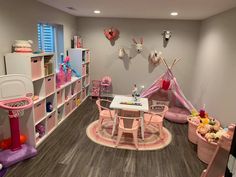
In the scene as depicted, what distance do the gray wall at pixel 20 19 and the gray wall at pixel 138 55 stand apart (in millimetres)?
1568

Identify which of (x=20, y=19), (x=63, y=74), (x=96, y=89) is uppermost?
(x=20, y=19)

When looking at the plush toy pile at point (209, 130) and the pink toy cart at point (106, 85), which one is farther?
the pink toy cart at point (106, 85)

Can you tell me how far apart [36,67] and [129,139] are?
202cm

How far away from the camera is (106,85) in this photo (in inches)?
218

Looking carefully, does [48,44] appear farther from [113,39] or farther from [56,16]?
[113,39]

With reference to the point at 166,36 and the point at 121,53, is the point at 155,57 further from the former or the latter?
the point at 121,53

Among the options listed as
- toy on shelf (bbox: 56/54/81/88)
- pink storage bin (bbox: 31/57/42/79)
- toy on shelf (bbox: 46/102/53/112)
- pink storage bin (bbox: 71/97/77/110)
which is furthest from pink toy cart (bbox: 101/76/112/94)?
pink storage bin (bbox: 31/57/42/79)

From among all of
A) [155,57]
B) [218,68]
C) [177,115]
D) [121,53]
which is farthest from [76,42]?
[218,68]

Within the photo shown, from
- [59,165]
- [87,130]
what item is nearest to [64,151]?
[59,165]

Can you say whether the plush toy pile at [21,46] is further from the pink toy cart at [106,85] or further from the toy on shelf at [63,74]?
the pink toy cart at [106,85]

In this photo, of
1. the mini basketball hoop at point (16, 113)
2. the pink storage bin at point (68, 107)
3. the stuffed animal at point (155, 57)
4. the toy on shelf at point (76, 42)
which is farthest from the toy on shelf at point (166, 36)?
the mini basketball hoop at point (16, 113)

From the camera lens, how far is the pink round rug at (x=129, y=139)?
323cm

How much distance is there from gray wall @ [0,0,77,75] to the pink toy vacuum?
31 cm

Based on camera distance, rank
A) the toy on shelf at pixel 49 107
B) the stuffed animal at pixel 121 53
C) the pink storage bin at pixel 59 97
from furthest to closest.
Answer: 1. the stuffed animal at pixel 121 53
2. the pink storage bin at pixel 59 97
3. the toy on shelf at pixel 49 107
